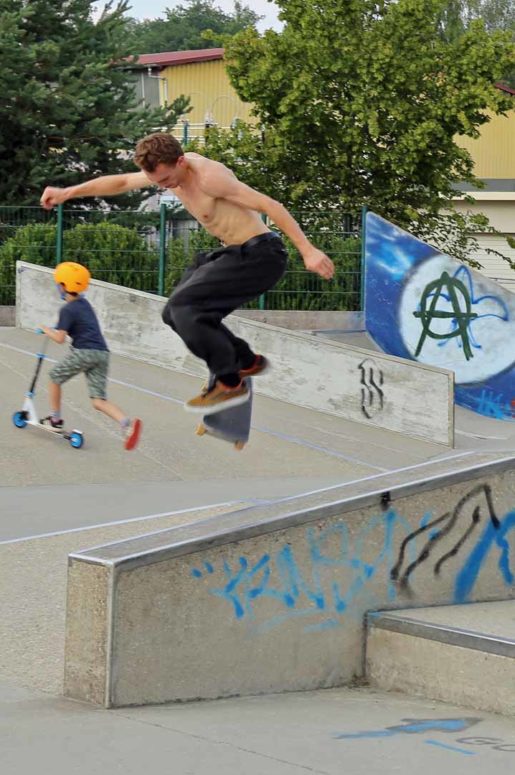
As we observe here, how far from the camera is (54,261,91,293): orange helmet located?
9.99m

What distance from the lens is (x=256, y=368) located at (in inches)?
246

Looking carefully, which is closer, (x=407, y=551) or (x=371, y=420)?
(x=407, y=551)

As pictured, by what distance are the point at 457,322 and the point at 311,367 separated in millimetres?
2939

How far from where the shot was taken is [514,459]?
6375 mm

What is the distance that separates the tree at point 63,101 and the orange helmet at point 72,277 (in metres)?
12.9

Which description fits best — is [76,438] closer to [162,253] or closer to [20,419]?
[20,419]

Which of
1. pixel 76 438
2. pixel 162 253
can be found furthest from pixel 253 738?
pixel 162 253

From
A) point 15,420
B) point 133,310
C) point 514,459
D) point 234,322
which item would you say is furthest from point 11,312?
point 514,459

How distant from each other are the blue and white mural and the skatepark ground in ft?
1.70

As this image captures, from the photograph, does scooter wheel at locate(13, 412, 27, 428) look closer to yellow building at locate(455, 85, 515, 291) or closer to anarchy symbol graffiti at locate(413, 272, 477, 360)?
anarchy symbol graffiti at locate(413, 272, 477, 360)

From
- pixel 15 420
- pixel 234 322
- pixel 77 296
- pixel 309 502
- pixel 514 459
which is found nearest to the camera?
pixel 309 502

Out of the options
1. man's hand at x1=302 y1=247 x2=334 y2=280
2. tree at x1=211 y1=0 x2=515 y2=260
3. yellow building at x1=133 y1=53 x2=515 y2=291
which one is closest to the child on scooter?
man's hand at x1=302 y1=247 x2=334 y2=280

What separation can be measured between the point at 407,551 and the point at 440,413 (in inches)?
334

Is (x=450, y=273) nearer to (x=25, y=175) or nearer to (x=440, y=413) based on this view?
(x=440, y=413)
